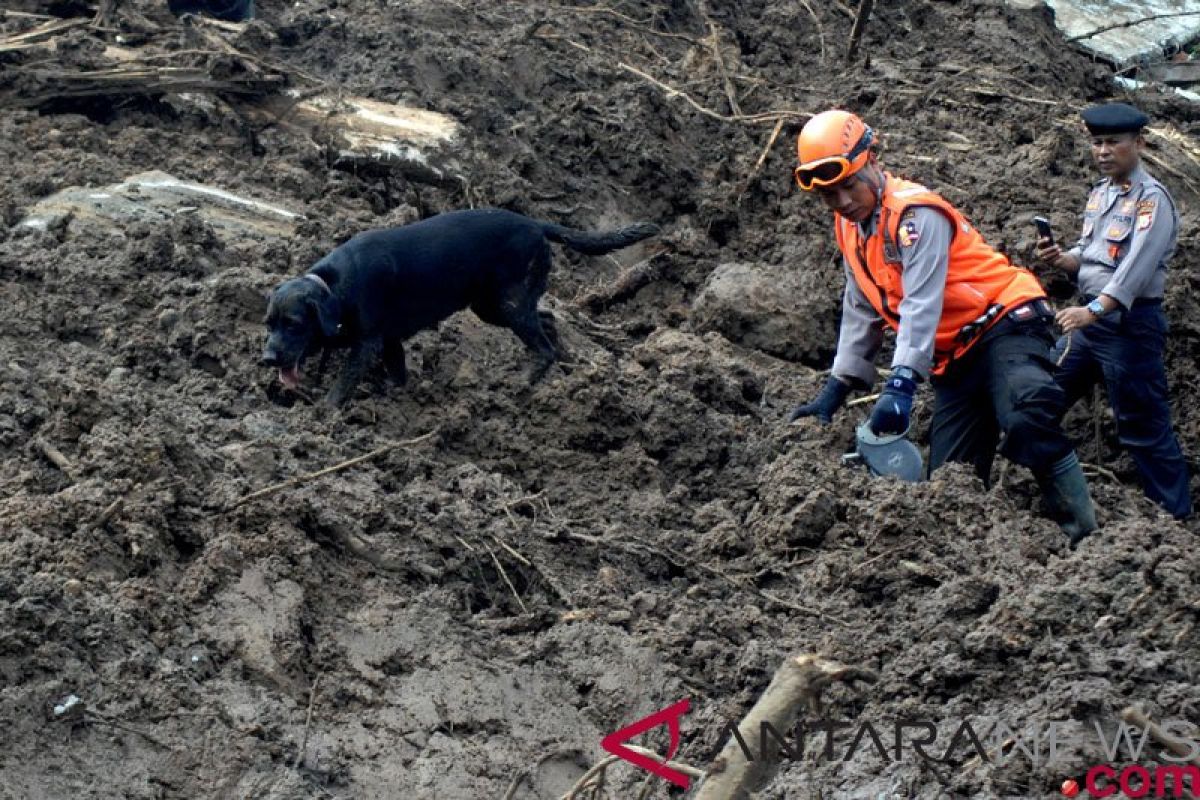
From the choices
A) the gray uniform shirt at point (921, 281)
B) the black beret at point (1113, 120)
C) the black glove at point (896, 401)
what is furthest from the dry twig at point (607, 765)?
the black beret at point (1113, 120)

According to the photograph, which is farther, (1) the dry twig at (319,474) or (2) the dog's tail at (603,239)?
(2) the dog's tail at (603,239)

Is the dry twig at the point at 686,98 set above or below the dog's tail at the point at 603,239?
below

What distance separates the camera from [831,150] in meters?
6.04

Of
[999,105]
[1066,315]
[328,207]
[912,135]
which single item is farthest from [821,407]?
[999,105]

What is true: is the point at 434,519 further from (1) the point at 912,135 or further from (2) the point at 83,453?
(1) the point at 912,135

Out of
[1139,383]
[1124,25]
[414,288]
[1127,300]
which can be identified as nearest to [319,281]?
[414,288]

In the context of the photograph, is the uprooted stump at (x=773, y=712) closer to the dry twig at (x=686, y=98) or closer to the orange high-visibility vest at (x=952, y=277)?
the orange high-visibility vest at (x=952, y=277)

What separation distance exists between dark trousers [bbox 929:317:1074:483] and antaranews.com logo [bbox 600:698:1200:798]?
2150 millimetres

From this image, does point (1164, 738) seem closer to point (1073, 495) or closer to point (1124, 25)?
point (1073, 495)

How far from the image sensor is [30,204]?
26.9 ft

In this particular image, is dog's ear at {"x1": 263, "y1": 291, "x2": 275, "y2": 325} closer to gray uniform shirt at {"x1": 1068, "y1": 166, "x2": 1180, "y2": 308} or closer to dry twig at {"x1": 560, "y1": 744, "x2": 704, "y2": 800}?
dry twig at {"x1": 560, "y1": 744, "x2": 704, "y2": 800}

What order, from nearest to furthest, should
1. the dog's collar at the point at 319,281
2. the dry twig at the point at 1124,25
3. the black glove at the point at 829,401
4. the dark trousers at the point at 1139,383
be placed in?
1. the black glove at the point at 829,401
2. the dog's collar at the point at 319,281
3. the dark trousers at the point at 1139,383
4. the dry twig at the point at 1124,25

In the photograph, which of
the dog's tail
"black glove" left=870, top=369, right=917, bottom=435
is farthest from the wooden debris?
"black glove" left=870, top=369, right=917, bottom=435

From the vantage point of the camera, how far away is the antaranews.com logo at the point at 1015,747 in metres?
3.34
